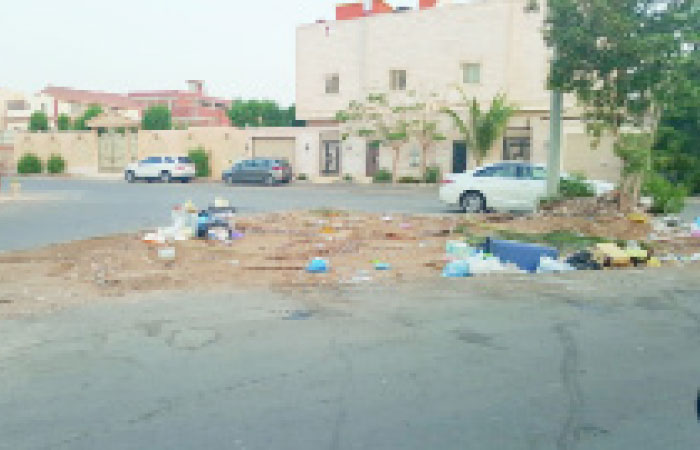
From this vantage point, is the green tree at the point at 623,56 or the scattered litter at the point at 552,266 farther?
the green tree at the point at 623,56

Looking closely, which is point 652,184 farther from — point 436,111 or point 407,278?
point 436,111

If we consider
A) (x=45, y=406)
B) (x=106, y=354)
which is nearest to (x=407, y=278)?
(x=106, y=354)

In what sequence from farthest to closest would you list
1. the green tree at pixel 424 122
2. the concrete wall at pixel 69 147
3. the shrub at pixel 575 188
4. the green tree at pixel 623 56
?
the concrete wall at pixel 69 147 < the green tree at pixel 424 122 < the shrub at pixel 575 188 < the green tree at pixel 623 56

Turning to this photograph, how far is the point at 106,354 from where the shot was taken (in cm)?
589

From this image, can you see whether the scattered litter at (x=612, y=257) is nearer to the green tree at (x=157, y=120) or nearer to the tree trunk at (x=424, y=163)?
the tree trunk at (x=424, y=163)

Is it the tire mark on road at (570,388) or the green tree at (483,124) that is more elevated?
the green tree at (483,124)

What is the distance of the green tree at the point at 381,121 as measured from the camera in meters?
35.3

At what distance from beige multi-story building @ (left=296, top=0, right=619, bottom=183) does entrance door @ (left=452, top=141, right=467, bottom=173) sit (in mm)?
49

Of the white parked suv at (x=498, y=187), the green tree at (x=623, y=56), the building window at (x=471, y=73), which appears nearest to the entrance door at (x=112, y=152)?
the building window at (x=471, y=73)

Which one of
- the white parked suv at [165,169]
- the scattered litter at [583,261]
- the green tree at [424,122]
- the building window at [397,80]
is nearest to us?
the scattered litter at [583,261]

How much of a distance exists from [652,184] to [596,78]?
2.85 metres

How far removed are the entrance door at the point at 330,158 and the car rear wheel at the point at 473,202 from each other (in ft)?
71.6

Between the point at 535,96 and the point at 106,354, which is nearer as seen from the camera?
the point at 106,354

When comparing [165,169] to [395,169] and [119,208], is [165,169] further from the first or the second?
[119,208]
